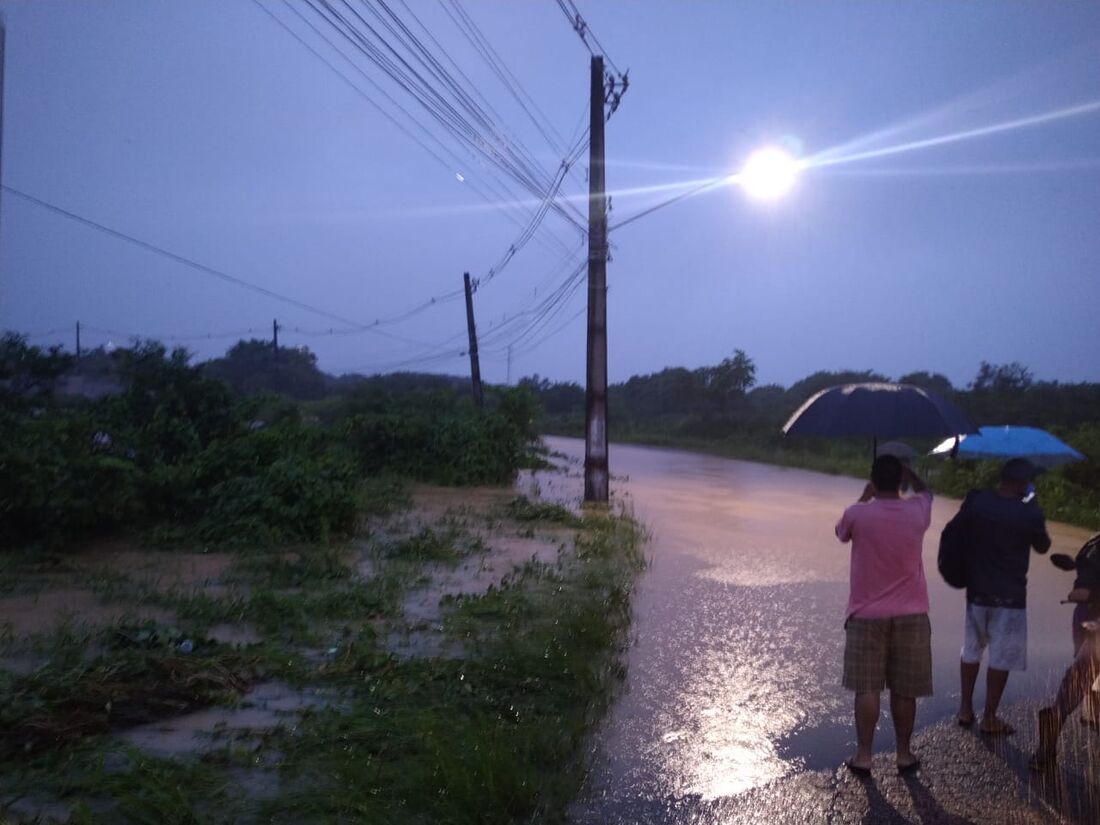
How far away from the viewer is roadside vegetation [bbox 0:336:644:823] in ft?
15.4

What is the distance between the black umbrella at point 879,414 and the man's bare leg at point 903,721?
154 centimetres

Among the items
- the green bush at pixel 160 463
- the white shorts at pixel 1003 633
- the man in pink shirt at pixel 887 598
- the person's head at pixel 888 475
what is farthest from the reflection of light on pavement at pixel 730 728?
the green bush at pixel 160 463

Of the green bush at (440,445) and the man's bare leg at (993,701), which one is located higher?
the green bush at (440,445)

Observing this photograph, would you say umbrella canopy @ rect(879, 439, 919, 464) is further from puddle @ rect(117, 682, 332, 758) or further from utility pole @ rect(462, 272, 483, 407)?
utility pole @ rect(462, 272, 483, 407)

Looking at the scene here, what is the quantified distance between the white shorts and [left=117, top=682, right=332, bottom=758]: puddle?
13.3ft

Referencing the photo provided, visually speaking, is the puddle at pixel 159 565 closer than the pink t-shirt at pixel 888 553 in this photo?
No

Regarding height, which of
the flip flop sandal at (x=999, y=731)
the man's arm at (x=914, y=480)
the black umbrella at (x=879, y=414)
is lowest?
the flip flop sandal at (x=999, y=731)

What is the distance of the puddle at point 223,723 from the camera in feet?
17.5

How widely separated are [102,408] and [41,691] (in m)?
10.7

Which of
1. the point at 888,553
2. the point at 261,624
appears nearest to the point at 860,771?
the point at 888,553

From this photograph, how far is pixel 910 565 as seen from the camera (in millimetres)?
5125

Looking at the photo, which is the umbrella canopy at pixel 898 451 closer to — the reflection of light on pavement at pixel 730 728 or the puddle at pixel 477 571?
the reflection of light on pavement at pixel 730 728

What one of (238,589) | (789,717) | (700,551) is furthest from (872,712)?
(700,551)

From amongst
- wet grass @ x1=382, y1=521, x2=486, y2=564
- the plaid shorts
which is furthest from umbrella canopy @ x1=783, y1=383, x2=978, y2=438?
wet grass @ x1=382, y1=521, x2=486, y2=564
